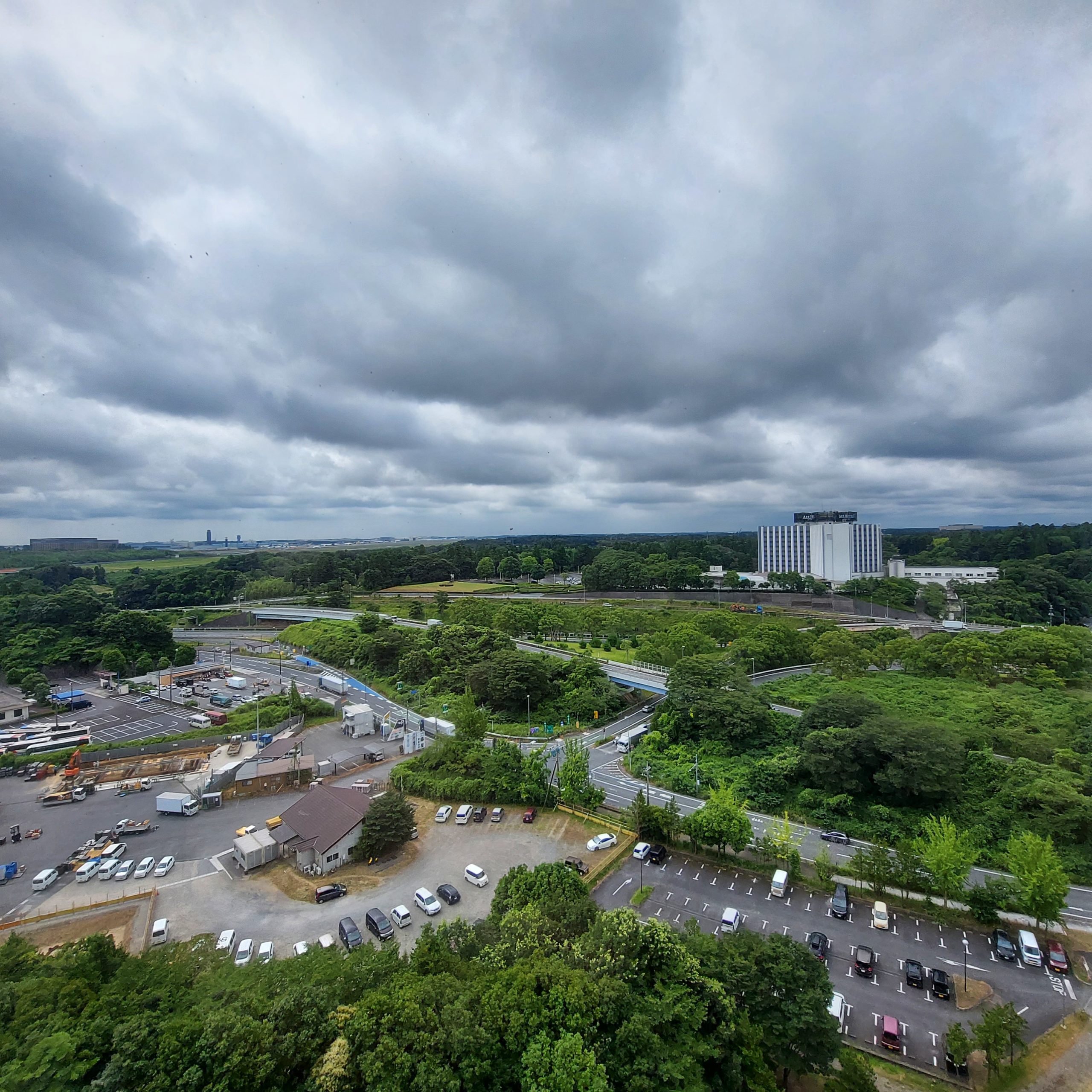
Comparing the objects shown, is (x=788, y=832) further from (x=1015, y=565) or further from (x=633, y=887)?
(x=1015, y=565)

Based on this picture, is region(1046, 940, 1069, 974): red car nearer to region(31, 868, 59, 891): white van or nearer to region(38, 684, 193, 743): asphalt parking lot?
region(31, 868, 59, 891): white van

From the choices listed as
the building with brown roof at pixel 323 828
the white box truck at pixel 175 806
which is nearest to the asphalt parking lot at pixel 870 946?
the building with brown roof at pixel 323 828

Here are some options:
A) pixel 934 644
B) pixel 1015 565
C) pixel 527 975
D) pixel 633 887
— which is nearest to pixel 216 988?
pixel 527 975

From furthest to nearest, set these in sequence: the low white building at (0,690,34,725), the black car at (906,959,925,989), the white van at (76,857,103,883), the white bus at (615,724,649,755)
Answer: the low white building at (0,690,34,725)
the white bus at (615,724,649,755)
the white van at (76,857,103,883)
the black car at (906,959,925,989)

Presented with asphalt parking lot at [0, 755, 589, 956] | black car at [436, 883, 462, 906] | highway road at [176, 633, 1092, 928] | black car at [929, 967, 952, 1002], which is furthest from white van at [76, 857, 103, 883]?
black car at [929, 967, 952, 1002]

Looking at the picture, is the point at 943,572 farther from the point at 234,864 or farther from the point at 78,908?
the point at 78,908

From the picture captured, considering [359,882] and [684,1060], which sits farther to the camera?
[359,882]
